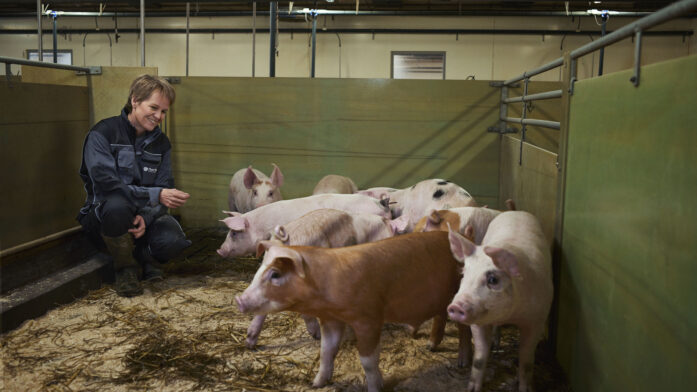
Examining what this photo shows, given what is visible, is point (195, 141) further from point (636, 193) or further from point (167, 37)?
point (167, 37)

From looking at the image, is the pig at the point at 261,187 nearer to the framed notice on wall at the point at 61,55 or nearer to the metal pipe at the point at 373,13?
the metal pipe at the point at 373,13

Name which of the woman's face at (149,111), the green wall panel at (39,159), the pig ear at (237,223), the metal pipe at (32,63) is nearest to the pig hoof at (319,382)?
the pig ear at (237,223)

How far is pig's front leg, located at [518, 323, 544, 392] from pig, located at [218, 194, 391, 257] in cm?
163

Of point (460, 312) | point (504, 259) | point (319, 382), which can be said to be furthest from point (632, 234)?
point (319, 382)

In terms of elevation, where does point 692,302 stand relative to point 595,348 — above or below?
above

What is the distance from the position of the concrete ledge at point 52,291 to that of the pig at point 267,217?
37.0 inches

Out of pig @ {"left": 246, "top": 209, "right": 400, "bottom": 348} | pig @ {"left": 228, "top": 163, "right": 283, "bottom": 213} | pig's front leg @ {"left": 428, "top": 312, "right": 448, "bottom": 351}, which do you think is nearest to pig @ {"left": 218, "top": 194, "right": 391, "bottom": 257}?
pig @ {"left": 246, "top": 209, "right": 400, "bottom": 348}

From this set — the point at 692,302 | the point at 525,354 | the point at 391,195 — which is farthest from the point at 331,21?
the point at 692,302

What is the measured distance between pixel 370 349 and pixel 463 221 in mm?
1190

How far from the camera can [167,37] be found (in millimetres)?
11461

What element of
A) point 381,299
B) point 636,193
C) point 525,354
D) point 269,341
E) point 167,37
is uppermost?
point 167,37

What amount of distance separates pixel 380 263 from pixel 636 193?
3.48ft

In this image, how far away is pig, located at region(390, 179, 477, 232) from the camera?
14.1 feet

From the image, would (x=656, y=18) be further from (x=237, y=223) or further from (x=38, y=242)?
(x=38, y=242)
